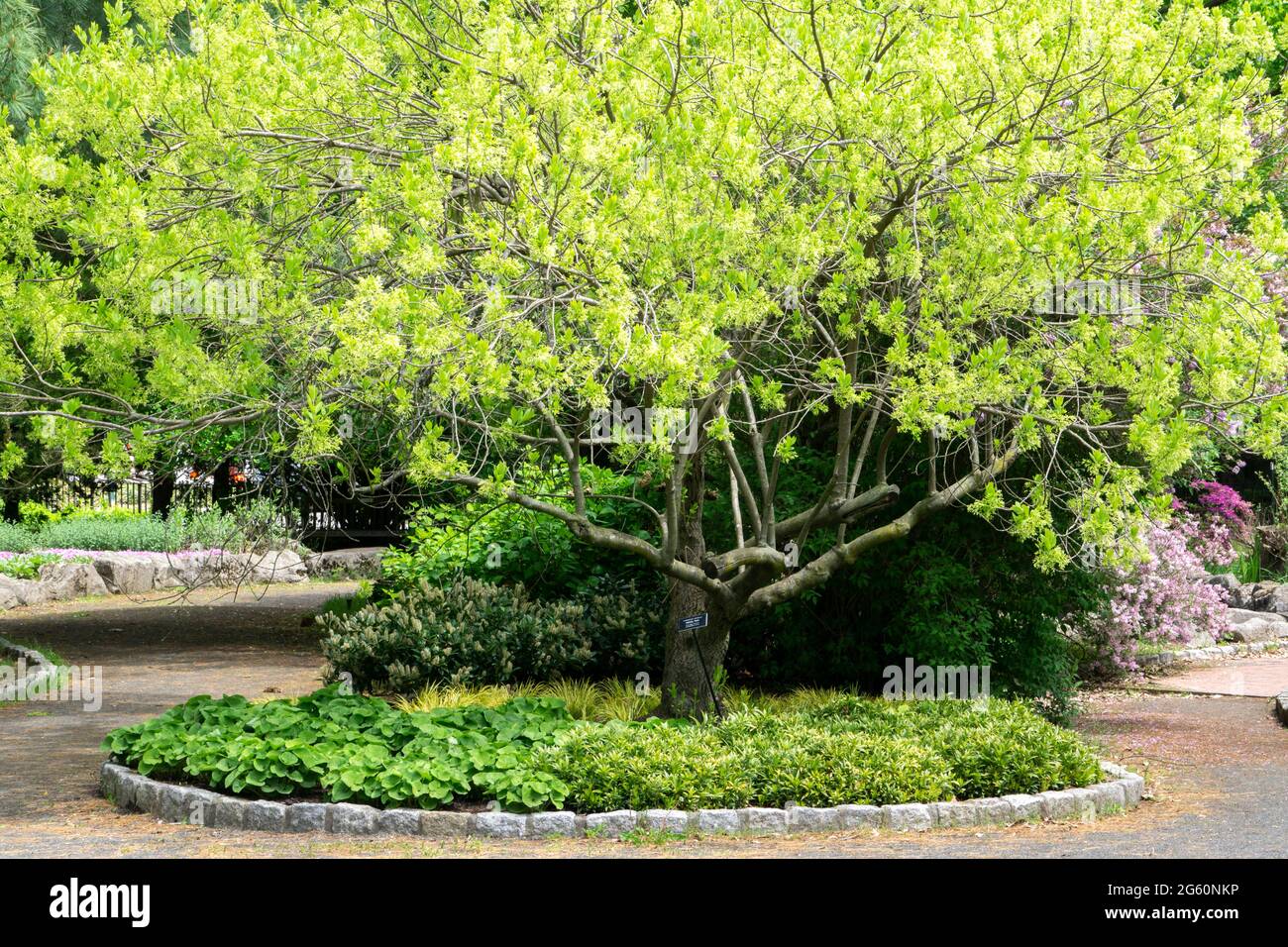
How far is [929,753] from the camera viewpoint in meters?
7.62

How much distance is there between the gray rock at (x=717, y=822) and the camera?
22.9ft

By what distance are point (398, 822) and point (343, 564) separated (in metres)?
19.2

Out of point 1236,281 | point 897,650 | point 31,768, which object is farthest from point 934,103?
point 31,768

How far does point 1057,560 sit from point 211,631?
41.9 feet

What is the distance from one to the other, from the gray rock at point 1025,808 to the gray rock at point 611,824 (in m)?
2.05

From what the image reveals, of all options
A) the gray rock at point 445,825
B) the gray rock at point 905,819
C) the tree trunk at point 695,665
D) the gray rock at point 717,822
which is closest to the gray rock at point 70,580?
the tree trunk at point 695,665

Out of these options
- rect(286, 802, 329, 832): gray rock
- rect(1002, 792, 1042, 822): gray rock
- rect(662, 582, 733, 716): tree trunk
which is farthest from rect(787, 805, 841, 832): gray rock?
rect(286, 802, 329, 832): gray rock

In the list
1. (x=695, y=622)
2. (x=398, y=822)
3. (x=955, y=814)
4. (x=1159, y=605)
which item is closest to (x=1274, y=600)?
(x=1159, y=605)

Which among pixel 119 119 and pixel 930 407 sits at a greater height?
pixel 119 119

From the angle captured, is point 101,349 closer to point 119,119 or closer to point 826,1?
point 119,119

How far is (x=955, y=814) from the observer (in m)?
7.19

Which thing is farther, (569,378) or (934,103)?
(934,103)

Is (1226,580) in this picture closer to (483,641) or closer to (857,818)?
(483,641)

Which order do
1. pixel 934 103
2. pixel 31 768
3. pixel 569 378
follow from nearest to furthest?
pixel 569 378, pixel 934 103, pixel 31 768
